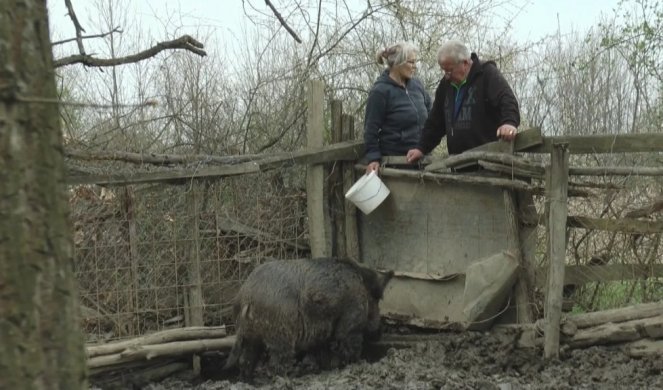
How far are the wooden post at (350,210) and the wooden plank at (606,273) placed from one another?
203 centimetres

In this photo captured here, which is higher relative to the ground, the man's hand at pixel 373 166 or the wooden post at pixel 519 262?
the man's hand at pixel 373 166

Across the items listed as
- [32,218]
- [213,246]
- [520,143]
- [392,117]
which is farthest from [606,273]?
[32,218]

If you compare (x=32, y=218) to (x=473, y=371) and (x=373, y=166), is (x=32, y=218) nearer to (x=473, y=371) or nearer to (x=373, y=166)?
(x=473, y=371)

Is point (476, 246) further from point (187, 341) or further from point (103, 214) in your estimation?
point (103, 214)

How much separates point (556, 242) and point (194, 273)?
320cm

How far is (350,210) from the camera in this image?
8.30 m

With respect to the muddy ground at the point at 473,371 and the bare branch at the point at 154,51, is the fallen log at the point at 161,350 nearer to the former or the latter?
the muddy ground at the point at 473,371

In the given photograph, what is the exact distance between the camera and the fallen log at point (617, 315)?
6559mm

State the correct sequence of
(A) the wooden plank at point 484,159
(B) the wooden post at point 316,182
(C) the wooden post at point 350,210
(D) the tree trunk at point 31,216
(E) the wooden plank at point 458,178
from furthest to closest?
(C) the wooden post at point 350,210 → (B) the wooden post at point 316,182 → (E) the wooden plank at point 458,178 → (A) the wooden plank at point 484,159 → (D) the tree trunk at point 31,216

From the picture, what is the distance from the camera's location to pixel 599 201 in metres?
6.77

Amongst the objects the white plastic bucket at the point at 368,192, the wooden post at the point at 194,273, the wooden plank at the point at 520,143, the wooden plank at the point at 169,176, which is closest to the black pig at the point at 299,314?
the wooden post at the point at 194,273

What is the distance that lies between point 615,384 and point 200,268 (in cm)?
371

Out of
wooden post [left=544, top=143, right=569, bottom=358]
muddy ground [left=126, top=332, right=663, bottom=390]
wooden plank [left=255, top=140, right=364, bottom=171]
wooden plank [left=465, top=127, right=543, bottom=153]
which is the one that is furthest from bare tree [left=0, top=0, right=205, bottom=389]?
wooden plank [left=255, top=140, right=364, bottom=171]

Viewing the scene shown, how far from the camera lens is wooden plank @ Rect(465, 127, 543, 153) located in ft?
21.6
